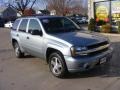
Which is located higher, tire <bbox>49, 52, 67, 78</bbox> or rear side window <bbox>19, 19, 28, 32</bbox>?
rear side window <bbox>19, 19, 28, 32</bbox>

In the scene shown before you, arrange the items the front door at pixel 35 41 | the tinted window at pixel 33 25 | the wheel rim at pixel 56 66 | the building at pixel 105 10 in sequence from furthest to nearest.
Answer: the building at pixel 105 10
the tinted window at pixel 33 25
the front door at pixel 35 41
the wheel rim at pixel 56 66

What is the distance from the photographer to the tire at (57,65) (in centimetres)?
733

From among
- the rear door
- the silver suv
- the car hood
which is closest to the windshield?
the silver suv

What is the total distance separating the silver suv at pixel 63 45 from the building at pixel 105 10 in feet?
38.9

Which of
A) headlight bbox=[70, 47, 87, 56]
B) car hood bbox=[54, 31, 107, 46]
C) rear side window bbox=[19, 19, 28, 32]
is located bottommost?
headlight bbox=[70, 47, 87, 56]

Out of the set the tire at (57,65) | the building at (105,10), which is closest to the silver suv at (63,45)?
the tire at (57,65)

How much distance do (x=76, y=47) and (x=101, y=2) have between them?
14.8 meters

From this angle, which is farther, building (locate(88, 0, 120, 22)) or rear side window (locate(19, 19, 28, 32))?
building (locate(88, 0, 120, 22))

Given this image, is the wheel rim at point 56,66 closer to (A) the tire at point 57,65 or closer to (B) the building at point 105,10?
(A) the tire at point 57,65

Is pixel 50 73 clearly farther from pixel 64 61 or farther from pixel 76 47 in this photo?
pixel 76 47

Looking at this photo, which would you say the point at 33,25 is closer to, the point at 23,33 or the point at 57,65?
the point at 23,33

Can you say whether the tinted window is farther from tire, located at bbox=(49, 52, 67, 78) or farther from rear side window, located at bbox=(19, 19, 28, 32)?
tire, located at bbox=(49, 52, 67, 78)

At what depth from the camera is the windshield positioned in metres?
8.39

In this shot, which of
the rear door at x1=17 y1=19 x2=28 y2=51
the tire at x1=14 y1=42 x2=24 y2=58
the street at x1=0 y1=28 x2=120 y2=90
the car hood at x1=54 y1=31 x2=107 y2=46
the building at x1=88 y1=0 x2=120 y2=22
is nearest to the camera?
the street at x1=0 y1=28 x2=120 y2=90
